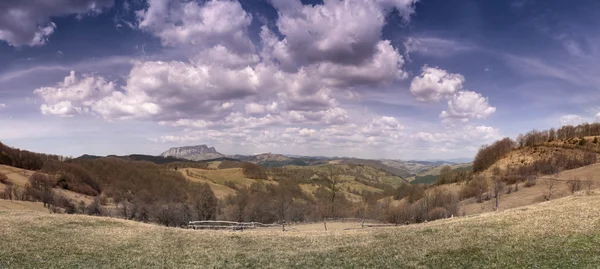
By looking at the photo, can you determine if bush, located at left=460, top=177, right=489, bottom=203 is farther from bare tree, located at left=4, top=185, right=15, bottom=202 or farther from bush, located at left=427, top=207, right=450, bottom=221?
bare tree, located at left=4, top=185, right=15, bottom=202

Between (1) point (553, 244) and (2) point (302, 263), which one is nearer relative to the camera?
(1) point (553, 244)

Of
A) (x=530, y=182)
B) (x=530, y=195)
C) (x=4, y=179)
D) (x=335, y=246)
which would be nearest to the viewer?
(x=335, y=246)

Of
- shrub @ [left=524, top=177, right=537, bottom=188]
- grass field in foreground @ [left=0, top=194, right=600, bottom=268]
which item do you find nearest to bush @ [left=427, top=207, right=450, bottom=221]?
shrub @ [left=524, top=177, right=537, bottom=188]

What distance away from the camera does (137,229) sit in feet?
133

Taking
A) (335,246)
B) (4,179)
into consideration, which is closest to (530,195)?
(335,246)

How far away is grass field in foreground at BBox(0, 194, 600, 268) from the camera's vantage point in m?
24.0

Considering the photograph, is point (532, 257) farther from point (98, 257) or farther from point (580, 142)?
point (580, 142)

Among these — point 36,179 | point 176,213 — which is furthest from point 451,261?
point 36,179

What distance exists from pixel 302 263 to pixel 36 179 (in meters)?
211

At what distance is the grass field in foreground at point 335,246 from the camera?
24047 millimetres

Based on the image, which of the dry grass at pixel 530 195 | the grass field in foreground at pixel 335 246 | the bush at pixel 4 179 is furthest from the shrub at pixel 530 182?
the bush at pixel 4 179

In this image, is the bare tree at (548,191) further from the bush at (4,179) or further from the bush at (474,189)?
the bush at (4,179)

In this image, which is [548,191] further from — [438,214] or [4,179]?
[4,179]

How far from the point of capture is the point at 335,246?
108 feet
